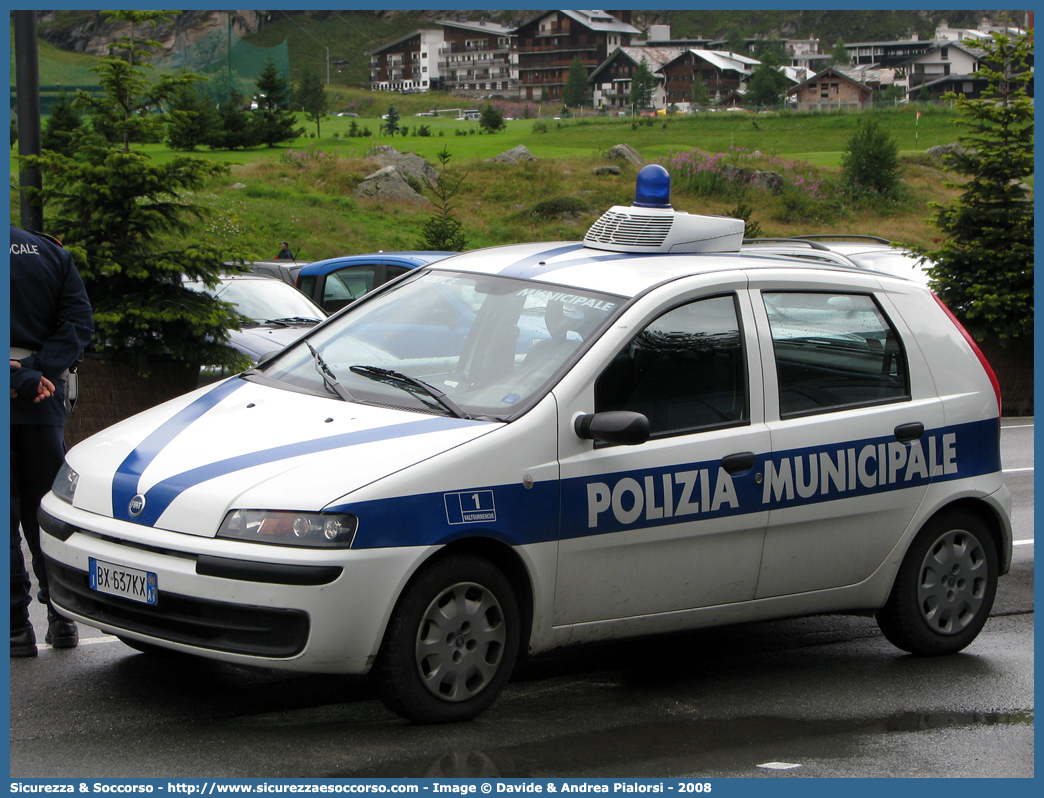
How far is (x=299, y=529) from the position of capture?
13.5 ft

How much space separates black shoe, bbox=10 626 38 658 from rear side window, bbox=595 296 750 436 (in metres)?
2.60

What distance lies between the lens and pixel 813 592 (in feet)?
17.9

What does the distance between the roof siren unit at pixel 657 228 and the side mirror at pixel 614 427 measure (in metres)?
1.39

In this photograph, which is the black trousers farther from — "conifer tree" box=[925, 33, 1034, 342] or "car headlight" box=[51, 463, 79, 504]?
"conifer tree" box=[925, 33, 1034, 342]

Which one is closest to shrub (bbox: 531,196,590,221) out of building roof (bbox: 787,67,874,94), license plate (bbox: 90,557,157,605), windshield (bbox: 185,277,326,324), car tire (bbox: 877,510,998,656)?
windshield (bbox: 185,277,326,324)

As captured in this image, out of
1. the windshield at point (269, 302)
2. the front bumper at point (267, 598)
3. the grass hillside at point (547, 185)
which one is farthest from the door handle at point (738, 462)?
the grass hillside at point (547, 185)

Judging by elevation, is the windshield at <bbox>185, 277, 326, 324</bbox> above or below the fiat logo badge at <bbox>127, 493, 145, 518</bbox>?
above

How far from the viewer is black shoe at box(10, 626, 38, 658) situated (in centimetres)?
525

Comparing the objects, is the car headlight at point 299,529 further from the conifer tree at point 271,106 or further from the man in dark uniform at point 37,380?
the conifer tree at point 271,106

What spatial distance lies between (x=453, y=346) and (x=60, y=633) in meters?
2.09

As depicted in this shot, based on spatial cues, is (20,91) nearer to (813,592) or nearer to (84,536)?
(84,536)

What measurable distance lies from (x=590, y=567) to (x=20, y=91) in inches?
258

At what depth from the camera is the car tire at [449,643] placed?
429 cm

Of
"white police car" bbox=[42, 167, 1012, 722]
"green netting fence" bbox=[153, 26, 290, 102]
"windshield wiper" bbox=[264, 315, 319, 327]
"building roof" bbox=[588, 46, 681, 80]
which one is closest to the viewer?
"white police car" bbox=[42, 167, 1012, 722]
